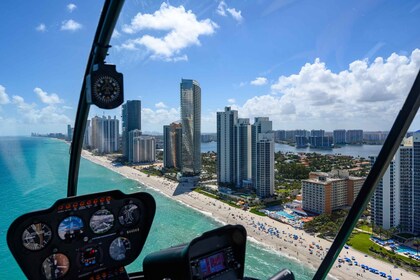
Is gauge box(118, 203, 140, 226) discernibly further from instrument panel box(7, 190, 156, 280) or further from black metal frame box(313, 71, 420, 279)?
black metal frame box(313, 71, 420, 279)

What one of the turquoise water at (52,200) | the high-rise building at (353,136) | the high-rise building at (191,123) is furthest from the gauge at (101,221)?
the high-rise building at (191,123)

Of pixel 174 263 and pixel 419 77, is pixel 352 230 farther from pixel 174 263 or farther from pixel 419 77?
pixel 174 263

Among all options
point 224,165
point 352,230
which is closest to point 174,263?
point 352,230

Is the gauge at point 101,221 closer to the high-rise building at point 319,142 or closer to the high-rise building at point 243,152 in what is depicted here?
the high-rise building at point 319,142

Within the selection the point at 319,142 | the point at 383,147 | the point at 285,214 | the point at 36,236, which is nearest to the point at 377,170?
the point at 383,147

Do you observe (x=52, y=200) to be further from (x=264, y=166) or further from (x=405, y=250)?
(x=405, y=250)

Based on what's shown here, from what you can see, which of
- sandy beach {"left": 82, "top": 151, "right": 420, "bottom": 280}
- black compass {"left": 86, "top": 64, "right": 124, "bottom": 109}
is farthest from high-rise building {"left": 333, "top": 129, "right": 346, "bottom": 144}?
black compass {"left": 86, "top": 64, "right": 124, "bottom": 109}
